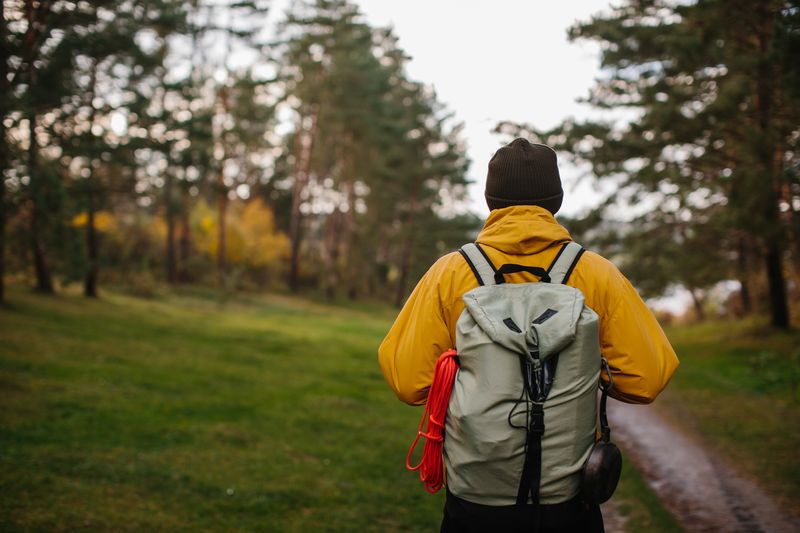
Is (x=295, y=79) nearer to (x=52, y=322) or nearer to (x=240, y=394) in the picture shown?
(x=52, y=322)

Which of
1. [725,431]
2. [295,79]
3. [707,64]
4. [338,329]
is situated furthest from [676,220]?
[295,79]

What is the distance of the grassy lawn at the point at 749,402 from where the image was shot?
776cm

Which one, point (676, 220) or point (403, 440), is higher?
point (676, 220)

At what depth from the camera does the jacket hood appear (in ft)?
7.98

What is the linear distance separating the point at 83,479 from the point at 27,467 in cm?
53

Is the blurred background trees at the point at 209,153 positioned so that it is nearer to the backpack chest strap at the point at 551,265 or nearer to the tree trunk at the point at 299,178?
the tree trunk at the point at 299,178

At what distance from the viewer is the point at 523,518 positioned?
2266 millimetres

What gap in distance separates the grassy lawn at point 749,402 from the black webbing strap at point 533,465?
5334 millimetres

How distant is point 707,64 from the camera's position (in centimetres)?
1313

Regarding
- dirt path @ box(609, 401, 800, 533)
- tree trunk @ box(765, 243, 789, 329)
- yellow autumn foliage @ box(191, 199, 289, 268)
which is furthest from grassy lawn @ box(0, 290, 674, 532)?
yellow autumn foliage @ box(191, 199, 289, 268)

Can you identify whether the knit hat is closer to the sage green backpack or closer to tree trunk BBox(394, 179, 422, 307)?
the sage green backpack

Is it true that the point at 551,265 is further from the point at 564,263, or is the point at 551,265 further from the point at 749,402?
the point at 749,402

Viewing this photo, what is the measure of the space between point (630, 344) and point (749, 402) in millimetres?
10455

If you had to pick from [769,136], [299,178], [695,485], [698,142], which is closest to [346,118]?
[299,178]
